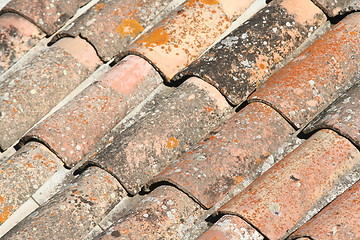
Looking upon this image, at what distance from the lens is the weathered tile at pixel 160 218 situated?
2.86 m

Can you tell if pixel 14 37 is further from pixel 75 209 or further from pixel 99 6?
pixel 75 209

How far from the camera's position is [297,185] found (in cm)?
288

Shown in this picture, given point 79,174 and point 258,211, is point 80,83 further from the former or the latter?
point 258,211

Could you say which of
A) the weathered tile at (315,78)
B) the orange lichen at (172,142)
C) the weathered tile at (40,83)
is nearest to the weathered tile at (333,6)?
the weathered tile at (315,78)

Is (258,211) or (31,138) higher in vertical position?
(31,138)

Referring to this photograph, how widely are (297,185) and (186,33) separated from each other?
1261 mm

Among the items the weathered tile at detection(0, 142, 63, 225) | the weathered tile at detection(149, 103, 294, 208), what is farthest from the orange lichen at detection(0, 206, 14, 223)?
the weathered tile at detection(149, 103, 294, 208)

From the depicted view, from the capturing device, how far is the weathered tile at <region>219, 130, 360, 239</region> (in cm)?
279

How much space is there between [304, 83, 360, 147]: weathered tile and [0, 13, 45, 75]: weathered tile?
5.95ft

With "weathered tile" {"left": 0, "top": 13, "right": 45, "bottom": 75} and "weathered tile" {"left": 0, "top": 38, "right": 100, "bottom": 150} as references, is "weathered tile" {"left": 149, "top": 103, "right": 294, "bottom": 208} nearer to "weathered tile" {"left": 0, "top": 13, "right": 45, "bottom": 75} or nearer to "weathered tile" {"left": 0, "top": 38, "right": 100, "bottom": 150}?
"weathered tile" {"left": 0, "top": 38, "right": 100, "bottom": 150}

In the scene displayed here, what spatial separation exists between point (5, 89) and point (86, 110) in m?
0.53

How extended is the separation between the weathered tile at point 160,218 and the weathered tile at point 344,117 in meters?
0.74

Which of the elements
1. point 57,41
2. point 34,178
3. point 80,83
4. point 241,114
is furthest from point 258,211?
point 57,41

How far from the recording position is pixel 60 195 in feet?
10.2
